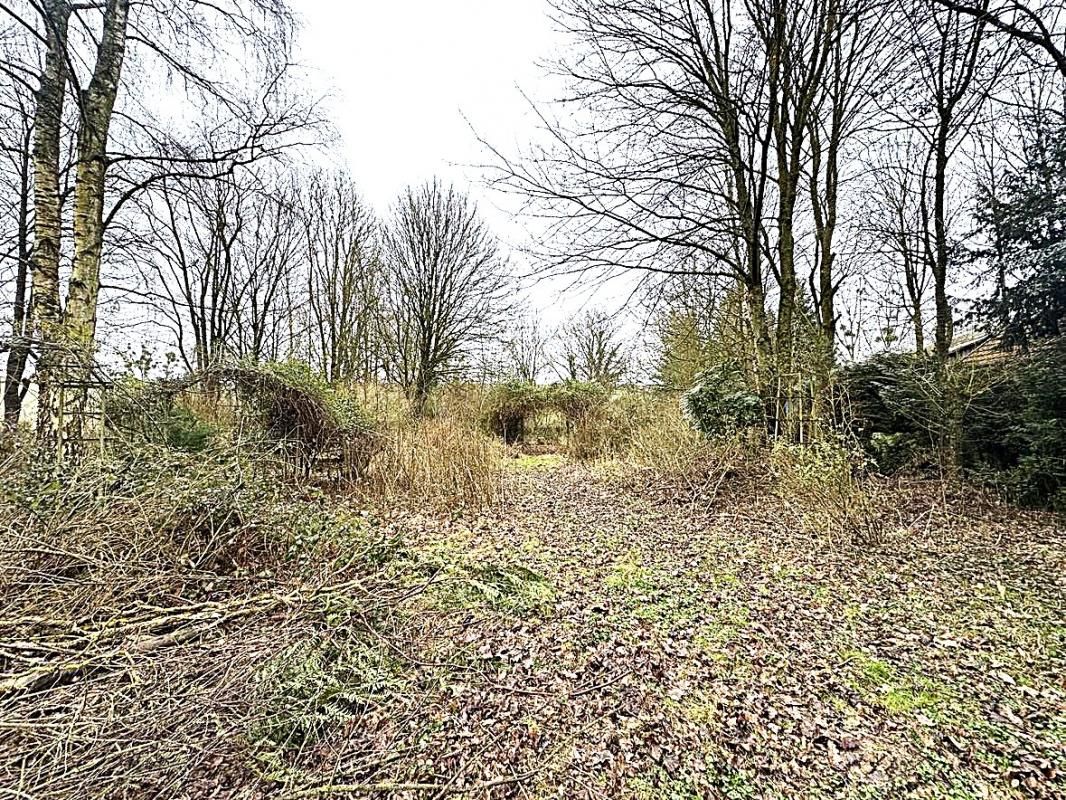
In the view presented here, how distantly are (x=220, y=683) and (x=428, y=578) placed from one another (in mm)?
1320

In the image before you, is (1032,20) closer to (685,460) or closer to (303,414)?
(685,460)

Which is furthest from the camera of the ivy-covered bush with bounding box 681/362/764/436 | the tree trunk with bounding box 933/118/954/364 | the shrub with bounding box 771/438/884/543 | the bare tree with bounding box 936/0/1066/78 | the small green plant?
the tree trunk with bounding box 933/118/954/364

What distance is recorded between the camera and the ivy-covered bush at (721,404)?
6070mm

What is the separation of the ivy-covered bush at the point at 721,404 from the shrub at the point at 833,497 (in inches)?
67.6

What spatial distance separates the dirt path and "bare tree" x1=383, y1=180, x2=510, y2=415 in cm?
828

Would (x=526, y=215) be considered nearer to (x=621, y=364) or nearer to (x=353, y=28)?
(x=353, y=28)

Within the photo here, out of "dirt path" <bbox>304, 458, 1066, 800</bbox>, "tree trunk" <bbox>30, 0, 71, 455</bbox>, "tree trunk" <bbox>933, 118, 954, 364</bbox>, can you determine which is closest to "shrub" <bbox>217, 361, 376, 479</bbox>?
"tree trunk" <bbox>30, 0, 71, 455</bbox>

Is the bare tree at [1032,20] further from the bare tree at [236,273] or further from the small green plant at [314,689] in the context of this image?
the bare tree at [236,273]

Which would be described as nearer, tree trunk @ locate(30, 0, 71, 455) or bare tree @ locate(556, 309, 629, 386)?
tree trunk @ locate(30, 0, 71, 455)

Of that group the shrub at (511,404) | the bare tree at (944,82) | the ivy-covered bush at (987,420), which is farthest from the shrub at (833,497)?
the shrub at (511,404)

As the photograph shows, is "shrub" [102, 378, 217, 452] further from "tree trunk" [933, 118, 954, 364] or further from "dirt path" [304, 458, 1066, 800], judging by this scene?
"tree trunk" [933, 118, 954, 364]

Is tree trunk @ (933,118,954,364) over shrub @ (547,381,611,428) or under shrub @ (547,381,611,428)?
over

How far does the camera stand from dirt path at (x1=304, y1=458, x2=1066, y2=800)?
167 centimetres

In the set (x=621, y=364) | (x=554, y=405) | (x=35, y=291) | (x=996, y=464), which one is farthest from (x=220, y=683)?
(x=621, y=364)
